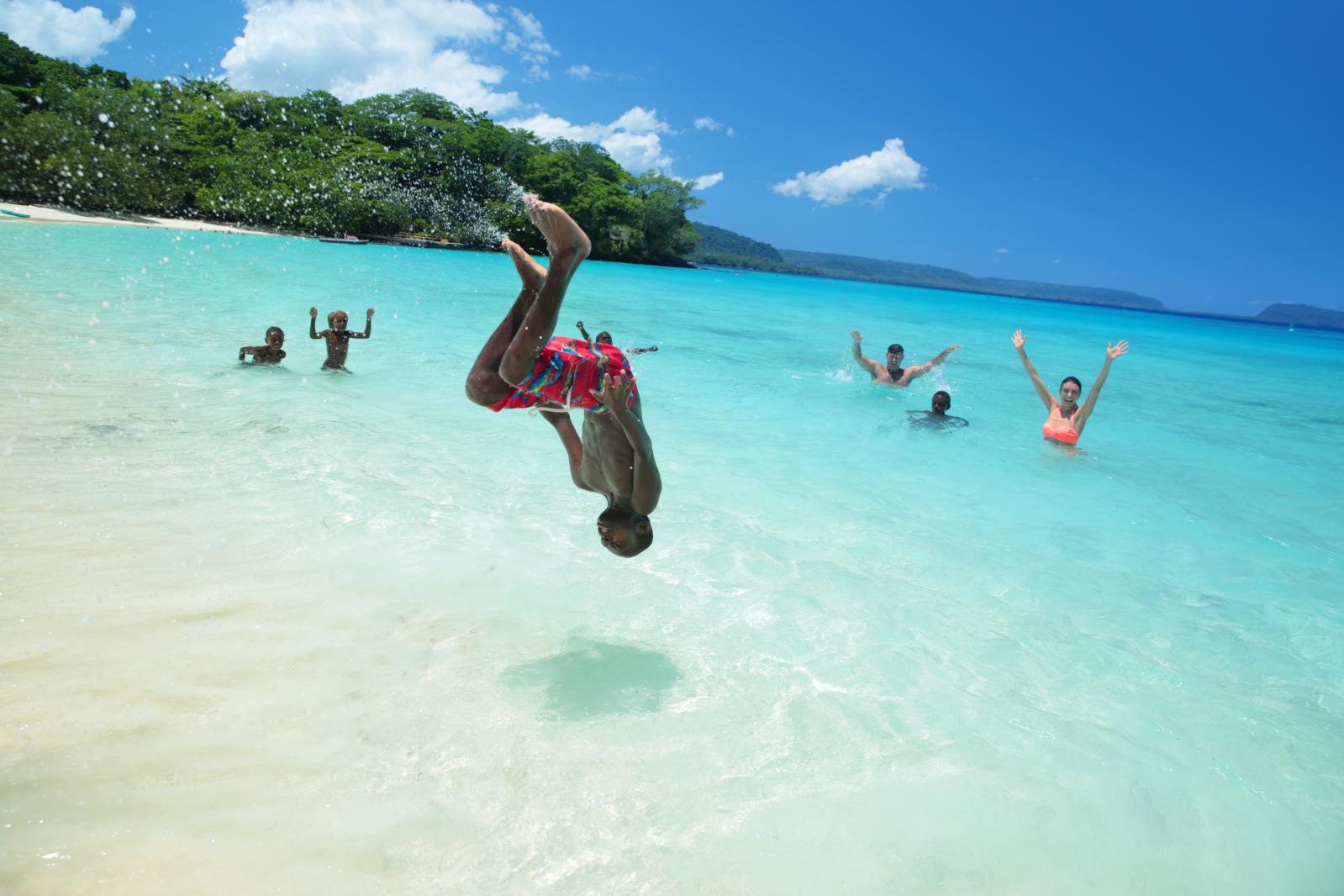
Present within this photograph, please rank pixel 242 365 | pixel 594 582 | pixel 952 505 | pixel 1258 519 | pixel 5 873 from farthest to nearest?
pixel 242 365 → pixel 1258 519 → pixel 952 505 → pixel 594 582 → pixel 5 873

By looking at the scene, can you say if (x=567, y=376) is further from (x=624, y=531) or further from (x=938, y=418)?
(x=938, y=418)

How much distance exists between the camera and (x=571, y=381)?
4.01m

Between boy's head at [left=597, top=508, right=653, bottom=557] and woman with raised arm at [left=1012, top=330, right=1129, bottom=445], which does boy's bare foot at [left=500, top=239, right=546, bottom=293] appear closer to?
boy's head at [left=597, top=508, right=653, bottom=557]

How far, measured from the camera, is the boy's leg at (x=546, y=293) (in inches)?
148

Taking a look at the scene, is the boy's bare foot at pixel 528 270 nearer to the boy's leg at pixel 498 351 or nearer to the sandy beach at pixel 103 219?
the boy's leg at pixel 498 351

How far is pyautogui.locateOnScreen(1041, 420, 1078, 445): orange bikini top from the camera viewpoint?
11.6 m

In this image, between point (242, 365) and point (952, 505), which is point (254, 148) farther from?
point (952, 505)

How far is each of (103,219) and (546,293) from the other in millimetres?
42244

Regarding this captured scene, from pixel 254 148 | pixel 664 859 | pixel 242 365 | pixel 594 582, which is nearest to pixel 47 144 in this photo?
pixel 254 148

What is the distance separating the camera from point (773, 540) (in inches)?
273

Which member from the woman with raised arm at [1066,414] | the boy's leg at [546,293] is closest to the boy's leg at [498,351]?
the boy's leg at [546,293]

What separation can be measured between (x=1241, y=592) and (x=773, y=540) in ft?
13.6

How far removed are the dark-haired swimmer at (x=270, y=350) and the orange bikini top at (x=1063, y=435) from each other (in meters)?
11.2

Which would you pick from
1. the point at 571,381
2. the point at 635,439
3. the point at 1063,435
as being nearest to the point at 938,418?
the point at 1063,435
